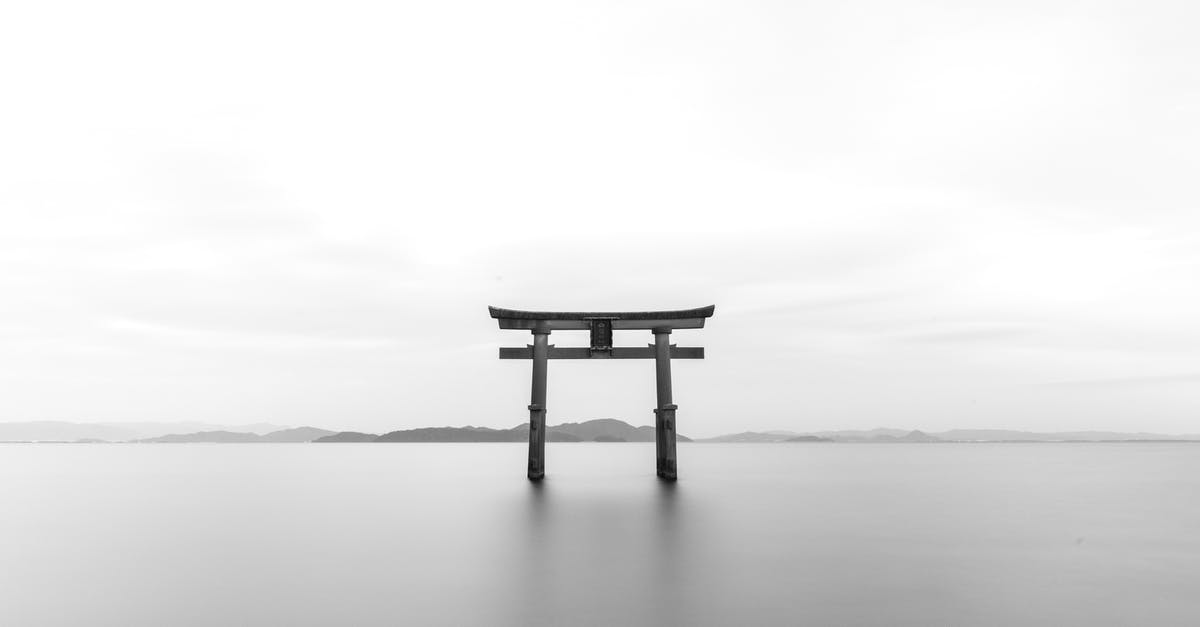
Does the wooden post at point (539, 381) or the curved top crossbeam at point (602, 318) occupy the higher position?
the curved top crossbeam at point (602, 318)

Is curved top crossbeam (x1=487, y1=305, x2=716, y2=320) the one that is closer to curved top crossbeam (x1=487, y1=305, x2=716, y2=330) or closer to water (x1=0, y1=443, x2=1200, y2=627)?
curved top crossbeam (x1=487, y1=305, x2=716, y2=330)

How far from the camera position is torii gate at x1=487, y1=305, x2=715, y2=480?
19.1 meters

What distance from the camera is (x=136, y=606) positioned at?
927cm

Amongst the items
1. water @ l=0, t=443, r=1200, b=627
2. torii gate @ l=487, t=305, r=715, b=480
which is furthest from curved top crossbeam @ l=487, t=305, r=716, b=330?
water @ l=0, t=443, r=1200, b=627

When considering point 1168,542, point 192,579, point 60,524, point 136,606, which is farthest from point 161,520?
point 1168,542

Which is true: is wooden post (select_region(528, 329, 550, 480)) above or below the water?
above

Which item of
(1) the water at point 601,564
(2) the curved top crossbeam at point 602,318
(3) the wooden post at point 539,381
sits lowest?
(1) the water at point 601,564

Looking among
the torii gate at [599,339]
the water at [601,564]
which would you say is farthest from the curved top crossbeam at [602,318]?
the water at [601,564]

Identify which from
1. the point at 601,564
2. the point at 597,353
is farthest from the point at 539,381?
the point at 601,564

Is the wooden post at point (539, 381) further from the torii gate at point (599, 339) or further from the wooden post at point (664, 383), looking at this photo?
the wooden post at point (664, 383)

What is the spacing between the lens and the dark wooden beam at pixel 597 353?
19.5 meters

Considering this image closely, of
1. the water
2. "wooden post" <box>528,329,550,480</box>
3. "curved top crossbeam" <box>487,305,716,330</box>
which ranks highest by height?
"curved top crossbeam" <box>487,305,716,330</box>

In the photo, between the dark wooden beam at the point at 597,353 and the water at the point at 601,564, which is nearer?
the water at the point at 601,564

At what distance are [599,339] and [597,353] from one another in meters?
0.39
